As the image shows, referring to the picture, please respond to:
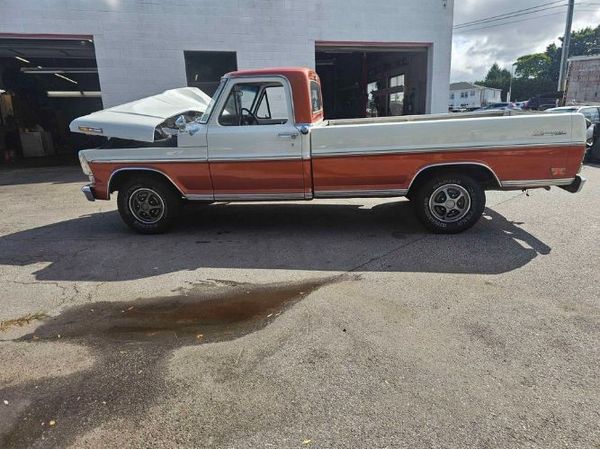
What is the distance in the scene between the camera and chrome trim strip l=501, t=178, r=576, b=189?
5430mm

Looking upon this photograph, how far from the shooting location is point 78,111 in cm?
2509

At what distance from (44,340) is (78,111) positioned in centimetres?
2526

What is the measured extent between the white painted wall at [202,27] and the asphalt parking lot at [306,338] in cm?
859

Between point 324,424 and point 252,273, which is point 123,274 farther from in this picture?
point 324,424

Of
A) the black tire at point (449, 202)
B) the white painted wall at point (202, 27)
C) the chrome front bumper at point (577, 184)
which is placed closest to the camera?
the chrome front bumper at point (577, 184)

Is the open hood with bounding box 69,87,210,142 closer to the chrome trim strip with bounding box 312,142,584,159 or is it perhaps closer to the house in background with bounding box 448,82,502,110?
the chrome trim strip with bounding box 312,142,584,159

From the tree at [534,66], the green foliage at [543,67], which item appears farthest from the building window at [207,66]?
the tree at [534,66]

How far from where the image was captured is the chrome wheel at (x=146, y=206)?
6281 millimetres

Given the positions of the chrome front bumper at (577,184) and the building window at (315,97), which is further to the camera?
the building window at (315,97)

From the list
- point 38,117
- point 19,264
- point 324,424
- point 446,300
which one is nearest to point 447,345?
point 446,300

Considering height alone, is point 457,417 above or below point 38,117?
below

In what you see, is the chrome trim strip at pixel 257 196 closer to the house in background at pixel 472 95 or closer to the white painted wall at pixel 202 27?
the white painted wall at pixel 202 27

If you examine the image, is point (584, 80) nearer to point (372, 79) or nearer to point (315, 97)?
point (372, 79)

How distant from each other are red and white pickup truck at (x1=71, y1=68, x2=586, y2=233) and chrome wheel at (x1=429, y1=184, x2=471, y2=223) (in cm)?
1
